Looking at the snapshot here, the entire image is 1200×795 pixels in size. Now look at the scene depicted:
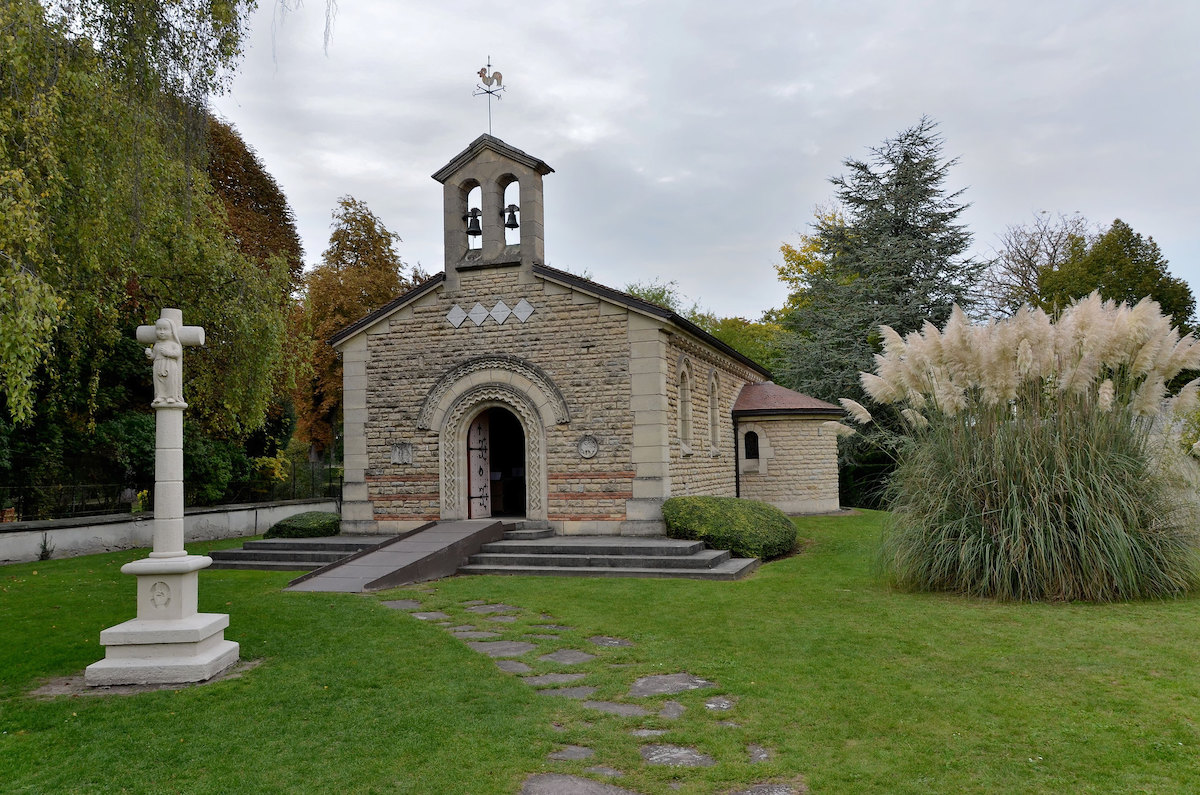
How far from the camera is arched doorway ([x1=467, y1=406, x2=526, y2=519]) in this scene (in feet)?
Answer: 53.1

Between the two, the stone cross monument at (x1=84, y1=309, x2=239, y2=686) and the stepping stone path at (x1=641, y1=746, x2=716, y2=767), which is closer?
the stepping stone path at (x1=641, y1=746, x2=716, y2=767)

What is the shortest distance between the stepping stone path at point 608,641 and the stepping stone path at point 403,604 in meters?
2.77

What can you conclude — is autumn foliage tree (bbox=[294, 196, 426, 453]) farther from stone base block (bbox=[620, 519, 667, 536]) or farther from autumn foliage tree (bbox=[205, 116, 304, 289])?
stone base block (bbox=[620, 519, 667, 536])

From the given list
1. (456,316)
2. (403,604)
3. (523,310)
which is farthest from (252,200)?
(403,604)

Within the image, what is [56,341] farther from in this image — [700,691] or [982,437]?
[982,437]

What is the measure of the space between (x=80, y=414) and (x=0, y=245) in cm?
1214

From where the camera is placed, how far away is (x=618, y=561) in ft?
40.8

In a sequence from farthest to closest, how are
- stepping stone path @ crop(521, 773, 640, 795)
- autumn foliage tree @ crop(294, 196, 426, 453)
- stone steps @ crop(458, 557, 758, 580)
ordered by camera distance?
autumn foliage tree @ crop(294, 196, 426, 453)
stone steps @ crop(458, 557, 758, 580)
stepping stone path @ crop(521, 773, 640, 795)

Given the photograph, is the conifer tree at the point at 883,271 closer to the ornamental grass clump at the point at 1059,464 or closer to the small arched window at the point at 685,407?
the small arched window at the point at 685,407

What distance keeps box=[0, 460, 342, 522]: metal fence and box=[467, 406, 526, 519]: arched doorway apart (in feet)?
23.8

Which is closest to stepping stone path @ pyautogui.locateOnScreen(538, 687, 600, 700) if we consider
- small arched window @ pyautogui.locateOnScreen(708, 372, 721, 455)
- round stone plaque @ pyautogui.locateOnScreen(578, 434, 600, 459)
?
round stone plaque @ pyautogui.locateOnScreen(578, 434, 600, 459)

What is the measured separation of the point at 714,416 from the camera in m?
19.1

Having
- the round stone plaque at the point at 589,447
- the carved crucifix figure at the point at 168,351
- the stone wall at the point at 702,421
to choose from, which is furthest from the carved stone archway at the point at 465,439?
the carved crucifix figure at the point at 168,351

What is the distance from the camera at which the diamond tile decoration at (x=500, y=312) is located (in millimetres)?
15547
